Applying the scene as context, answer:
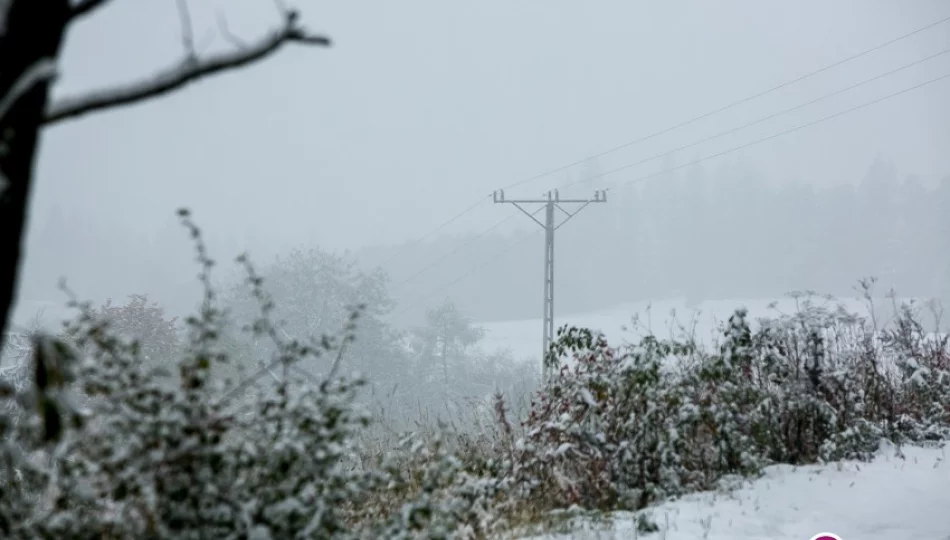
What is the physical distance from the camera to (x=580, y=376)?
614 cm

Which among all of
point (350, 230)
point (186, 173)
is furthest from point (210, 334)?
point (186, 173)

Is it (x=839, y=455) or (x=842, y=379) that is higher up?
(x=842, y=379)

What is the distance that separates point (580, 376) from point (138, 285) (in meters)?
82.1

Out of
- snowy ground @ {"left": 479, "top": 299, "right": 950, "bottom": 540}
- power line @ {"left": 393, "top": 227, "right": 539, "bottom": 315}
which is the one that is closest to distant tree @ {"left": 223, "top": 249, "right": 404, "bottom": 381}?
power line @ {"left": 393, "top": 227, "right": 539, "bottom": 315}

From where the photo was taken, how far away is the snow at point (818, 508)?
15.2ft

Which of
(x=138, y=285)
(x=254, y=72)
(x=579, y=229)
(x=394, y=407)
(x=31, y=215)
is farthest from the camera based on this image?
(x=579, y=229)

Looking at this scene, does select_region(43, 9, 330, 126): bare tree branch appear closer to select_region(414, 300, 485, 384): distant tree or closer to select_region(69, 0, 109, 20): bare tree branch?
select_region(69, 0, 109, 20): bare tree branch

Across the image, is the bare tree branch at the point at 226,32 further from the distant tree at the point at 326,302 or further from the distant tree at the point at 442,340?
the distant tree at the point at 442,340

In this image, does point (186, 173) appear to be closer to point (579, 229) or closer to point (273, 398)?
point (579, 229)

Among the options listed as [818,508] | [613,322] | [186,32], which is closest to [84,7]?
[186,32]

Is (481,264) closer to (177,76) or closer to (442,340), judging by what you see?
(442,340)

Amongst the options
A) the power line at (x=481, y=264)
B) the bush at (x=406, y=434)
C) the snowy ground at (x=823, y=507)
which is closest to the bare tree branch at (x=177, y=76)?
the bush at (x=406, y=434)

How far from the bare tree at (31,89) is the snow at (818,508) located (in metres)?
3.56

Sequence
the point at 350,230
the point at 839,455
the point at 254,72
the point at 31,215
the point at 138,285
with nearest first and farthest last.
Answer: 1. the point at 31,215
2. the point at 254,72
3. the point at 839,455
4. the point at 138,285
5. the point at 350,230
